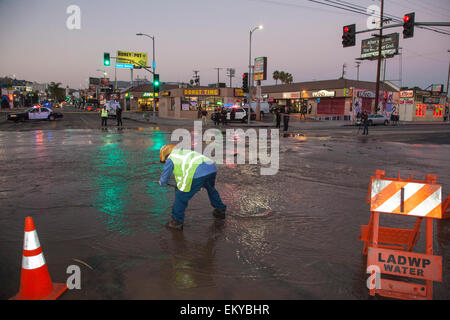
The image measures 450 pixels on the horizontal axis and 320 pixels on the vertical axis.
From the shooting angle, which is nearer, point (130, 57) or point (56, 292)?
point (56, 292)

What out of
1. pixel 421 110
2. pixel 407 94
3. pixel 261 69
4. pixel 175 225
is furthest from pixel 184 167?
pixel 421 110

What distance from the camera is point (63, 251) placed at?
4180 millimetres

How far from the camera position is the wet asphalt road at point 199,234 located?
3.42 m

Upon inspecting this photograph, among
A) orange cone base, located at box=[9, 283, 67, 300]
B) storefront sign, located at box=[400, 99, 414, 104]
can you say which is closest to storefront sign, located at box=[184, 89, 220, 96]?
storefront sign, located at box=[400, 99, 414, 104]

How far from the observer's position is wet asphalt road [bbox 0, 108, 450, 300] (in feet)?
11.2

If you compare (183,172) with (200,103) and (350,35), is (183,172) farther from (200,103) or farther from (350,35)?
(200,103)

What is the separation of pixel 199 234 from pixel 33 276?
87.3 inches

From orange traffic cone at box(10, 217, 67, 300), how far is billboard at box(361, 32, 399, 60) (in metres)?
59.6

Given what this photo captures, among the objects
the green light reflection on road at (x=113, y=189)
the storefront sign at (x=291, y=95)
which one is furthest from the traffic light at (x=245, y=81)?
the storefront sign at (x=291, y=95)

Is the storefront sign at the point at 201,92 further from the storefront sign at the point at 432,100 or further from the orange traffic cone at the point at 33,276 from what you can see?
the orange traffic cone at the point at 33,276

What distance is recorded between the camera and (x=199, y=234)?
4.79m

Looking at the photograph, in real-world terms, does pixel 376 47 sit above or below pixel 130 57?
above
